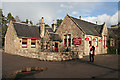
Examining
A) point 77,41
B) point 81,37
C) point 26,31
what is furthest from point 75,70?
point 26,31

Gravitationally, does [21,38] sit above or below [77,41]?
above

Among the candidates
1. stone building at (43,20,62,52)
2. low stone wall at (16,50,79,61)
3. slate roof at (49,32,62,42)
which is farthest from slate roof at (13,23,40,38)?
low stone wall at (16,50,79,61)

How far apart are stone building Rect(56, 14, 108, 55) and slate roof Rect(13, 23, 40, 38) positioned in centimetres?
559

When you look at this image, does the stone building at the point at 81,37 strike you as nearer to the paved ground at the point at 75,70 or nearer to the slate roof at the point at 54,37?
the slate roof at the point at 54,37

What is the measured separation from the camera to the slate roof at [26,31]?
2054 cm

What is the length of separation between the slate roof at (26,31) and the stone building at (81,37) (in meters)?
5.59

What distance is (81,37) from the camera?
17922mm

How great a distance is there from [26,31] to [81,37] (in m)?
11.7

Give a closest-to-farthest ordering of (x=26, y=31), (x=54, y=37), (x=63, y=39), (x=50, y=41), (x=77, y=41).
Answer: (x=77, y=41)
(x=50, y=41)
(x=54, y=37)
(x=63, y=39)
(x=26, y=31)

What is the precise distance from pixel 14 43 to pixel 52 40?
7.59 m

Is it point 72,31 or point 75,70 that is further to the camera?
point 72,31

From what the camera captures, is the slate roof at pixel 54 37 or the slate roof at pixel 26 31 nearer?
the slate roof at pixel 54 37

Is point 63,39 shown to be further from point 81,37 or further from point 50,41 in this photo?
point 81,37

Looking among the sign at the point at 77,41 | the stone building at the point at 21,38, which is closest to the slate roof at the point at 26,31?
the stone building at the point at 21,38
